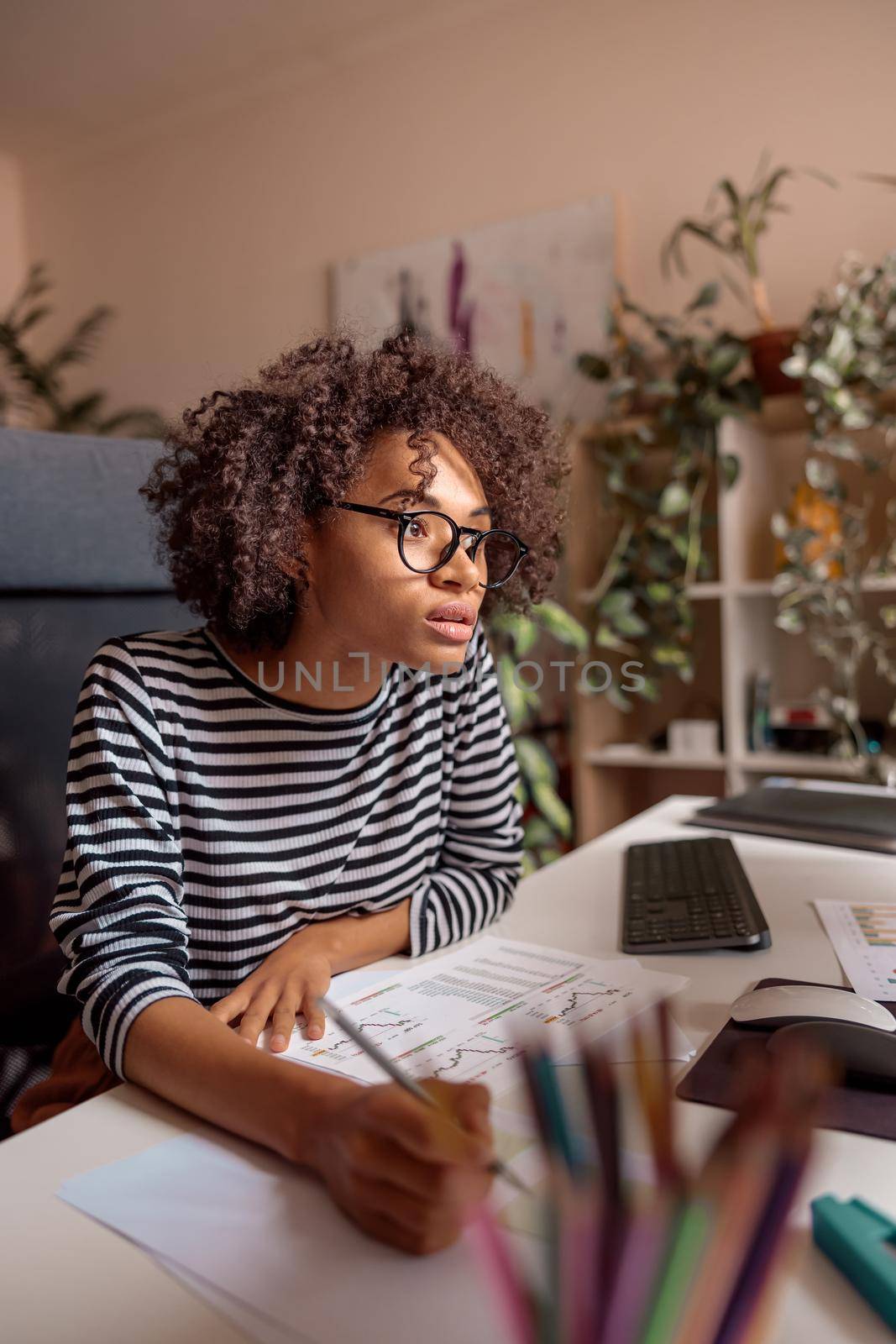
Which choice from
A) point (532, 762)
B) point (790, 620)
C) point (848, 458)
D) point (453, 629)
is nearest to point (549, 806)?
point (532, 762)

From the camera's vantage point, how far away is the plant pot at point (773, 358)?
93.4 inches

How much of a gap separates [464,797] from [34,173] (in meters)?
4.28

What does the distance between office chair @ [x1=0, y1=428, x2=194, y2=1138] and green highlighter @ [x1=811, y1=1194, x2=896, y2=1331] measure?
96 cm

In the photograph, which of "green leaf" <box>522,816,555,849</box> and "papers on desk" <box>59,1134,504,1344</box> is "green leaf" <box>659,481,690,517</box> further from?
"papers on desk" <box>59,1134,504,1344</box>

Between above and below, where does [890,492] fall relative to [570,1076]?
above

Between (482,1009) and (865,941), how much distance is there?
387 millimetres

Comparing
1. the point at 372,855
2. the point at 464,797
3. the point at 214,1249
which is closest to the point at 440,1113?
the point at 214,1249

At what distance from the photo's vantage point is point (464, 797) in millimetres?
1158

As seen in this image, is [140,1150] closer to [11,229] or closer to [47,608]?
[47,608]

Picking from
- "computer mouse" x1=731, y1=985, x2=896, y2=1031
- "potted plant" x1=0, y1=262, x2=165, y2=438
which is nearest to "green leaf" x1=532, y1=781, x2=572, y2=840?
"computer mouse" x1=731, y1=985, x2=896, y2=1031

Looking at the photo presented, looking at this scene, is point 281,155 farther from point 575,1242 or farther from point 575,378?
point 575,1242

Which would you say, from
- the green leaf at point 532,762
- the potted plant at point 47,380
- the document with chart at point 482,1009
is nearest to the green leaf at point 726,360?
the green leaf at point 532,762

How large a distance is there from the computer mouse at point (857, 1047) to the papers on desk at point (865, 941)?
0.15m

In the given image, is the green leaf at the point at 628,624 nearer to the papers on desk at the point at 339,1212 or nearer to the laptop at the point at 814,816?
the laptop at the point at 814,816
